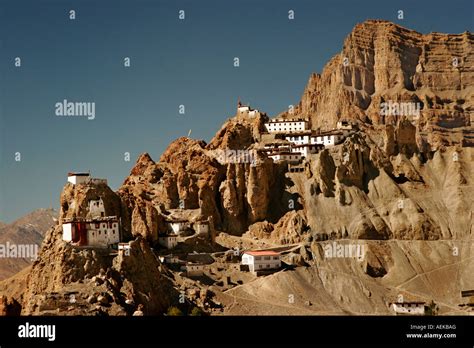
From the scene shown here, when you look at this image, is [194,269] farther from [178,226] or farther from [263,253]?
[263,253]

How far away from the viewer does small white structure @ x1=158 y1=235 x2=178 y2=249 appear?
5266 inches

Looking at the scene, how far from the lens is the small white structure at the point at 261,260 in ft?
441

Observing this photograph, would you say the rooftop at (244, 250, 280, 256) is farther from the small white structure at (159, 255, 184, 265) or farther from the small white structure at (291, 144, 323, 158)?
the small white structure at (291, 144, 323, 158)

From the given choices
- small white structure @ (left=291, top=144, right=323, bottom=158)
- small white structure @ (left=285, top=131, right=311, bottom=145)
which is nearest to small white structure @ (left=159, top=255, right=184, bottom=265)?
small white structure @ (left=291, top=144, right=323, bottom=158)

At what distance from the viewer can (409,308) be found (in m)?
133

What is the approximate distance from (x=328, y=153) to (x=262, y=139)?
42.5 ft

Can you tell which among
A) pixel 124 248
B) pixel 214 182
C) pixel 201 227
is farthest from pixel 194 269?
pixel 214 182

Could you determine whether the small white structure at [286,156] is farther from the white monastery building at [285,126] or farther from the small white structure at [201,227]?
the small white structure at [201,227]

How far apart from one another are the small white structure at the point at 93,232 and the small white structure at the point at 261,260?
943 inches

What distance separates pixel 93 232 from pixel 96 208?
8.91 m

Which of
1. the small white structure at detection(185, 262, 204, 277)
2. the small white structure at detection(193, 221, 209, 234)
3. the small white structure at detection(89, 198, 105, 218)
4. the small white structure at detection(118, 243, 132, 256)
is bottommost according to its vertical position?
the small white structure at detection(185, 262, 204, 277)

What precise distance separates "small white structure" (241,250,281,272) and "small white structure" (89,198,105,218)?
939 inches
